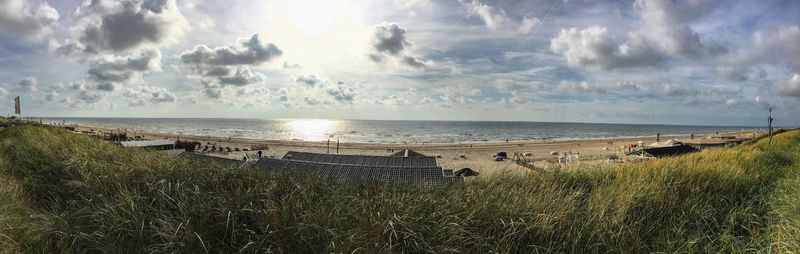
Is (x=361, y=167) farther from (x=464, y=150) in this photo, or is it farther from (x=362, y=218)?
(x=464, y=150)

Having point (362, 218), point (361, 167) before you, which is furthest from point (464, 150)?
point (362, 218)

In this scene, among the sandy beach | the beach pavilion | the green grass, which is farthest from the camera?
the sandy beach

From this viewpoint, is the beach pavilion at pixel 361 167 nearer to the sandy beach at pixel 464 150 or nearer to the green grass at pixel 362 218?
the green grass at pixel 362 218

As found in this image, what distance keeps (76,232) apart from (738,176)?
8.37 m

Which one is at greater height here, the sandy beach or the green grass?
the green grass

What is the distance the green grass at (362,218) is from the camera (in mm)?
3225

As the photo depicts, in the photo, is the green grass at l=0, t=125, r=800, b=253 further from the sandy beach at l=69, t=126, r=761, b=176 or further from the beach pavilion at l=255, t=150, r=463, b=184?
the sandy beach at l=69, t=126, r=761, b=176

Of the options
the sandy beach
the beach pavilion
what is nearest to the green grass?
the beach pavilion

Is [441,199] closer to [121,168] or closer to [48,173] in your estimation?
[121,168]

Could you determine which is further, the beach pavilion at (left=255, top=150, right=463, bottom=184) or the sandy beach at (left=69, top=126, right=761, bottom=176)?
the sandy beach at (left=69, top=126, right=761, bottom=176)

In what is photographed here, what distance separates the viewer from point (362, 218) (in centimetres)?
344

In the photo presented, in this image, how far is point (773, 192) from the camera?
5305 millimetres

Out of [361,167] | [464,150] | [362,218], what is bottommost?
[464,150]

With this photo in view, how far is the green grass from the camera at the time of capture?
322 cm
